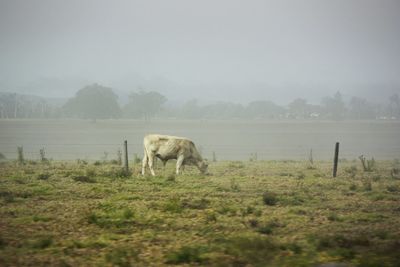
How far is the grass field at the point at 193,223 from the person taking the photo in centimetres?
1013

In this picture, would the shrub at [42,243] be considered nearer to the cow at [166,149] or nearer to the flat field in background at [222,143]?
the cow at [166,149]

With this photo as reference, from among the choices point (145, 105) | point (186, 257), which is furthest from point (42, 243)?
point (145, 105)

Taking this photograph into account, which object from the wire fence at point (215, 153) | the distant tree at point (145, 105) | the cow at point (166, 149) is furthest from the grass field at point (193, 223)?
the distant tree at point (145, 105)

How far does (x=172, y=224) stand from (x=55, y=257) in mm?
3920

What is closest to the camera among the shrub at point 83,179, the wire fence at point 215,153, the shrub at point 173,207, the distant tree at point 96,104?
the shrub at point 173,207

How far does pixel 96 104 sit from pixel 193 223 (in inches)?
5842

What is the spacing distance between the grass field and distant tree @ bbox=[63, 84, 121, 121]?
13842cm

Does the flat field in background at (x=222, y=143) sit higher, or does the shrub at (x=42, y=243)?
the shrub at (x=42, y=243)

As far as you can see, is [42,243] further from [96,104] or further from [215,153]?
[96,104]

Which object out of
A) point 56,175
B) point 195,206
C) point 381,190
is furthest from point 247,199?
point 56,175

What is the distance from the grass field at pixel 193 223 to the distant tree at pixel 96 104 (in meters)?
138

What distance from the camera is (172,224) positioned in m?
13.3

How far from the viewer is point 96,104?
516ft

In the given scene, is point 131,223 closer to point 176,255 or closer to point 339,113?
point 176,255
